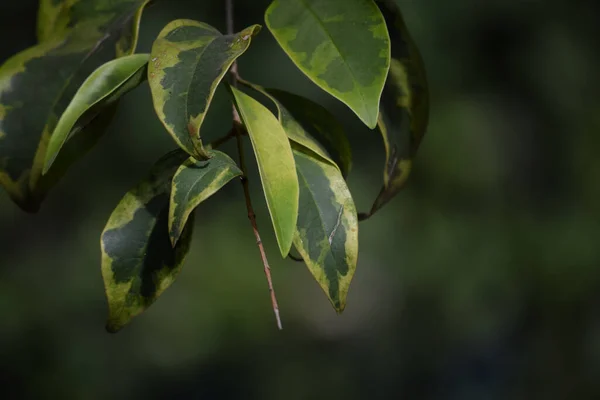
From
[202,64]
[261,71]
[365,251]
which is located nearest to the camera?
[202,64]

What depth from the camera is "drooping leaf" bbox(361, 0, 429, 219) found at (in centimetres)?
59

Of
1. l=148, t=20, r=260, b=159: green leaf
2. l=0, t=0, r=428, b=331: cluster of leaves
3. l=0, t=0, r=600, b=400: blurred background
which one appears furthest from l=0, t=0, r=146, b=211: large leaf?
l=0, t=0, r=600, b=400: blurred background

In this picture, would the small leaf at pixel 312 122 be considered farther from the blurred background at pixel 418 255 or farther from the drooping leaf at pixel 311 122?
the blurred background at pixel 418 255

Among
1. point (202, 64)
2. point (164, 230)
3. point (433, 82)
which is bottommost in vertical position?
point (433, 82)

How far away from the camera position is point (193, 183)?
1.52 ft

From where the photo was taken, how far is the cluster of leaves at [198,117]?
46cm

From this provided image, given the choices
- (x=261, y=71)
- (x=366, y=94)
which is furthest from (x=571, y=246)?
(x=366, y=94)

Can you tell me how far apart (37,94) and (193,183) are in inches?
7.6

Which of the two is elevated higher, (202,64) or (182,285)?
(202,64)

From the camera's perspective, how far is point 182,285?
7.45 feet

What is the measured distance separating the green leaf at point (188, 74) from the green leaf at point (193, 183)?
0.01 meters

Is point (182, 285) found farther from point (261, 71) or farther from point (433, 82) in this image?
point (433, 82)

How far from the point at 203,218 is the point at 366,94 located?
183 centimetres

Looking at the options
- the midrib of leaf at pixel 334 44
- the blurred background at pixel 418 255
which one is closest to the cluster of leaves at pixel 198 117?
the midrib of leaf at pixel 334 44
